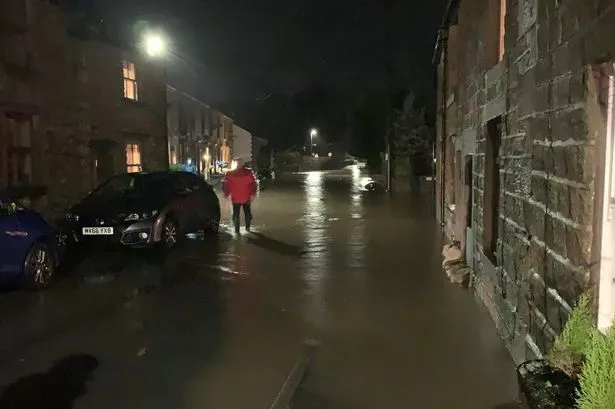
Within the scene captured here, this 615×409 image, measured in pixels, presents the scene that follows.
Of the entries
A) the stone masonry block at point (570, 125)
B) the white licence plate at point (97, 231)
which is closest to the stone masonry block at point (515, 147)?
the stone masonry block at point (570, 125)

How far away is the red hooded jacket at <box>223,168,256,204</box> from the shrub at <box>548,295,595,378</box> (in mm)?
12642

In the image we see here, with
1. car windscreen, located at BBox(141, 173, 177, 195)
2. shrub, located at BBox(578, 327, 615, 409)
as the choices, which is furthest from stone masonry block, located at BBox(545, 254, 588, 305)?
car windscreen, located at BBox(141, 173, 177, 195)

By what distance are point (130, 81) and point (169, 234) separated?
9799 millimetres

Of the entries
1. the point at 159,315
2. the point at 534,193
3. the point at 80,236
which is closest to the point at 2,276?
the point at 159,315

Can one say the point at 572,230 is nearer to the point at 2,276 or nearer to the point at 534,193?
the point at 534,193

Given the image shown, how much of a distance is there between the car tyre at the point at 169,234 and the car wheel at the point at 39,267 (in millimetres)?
3297

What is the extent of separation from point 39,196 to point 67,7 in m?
5.23

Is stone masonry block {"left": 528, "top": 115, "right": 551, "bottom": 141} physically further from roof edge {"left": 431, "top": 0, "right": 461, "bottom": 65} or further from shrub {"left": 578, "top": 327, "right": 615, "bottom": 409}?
roof edge {"left": 431, "top": 0, "right": 461, "bottom": 65}

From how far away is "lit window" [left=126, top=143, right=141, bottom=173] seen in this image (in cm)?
2120

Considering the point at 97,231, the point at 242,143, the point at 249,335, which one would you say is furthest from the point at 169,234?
the point at 242,143

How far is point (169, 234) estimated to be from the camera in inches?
520

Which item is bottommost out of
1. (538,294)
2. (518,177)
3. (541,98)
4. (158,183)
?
(538,294)

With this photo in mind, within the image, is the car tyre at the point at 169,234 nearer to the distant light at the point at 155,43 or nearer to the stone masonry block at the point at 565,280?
the distant light at the point at 155,43

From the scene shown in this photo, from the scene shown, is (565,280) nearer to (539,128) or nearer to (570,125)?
(570,125)
